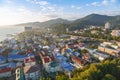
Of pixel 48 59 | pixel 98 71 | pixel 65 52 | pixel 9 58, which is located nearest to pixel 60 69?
pixel 48 59

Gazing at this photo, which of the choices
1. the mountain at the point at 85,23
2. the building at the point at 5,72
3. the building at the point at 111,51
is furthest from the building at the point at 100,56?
the mountain at the point at 85,23

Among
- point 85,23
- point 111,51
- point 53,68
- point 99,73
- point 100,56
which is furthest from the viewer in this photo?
point 85,23

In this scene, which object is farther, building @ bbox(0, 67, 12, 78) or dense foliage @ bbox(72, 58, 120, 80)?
building @ bbox(0, 67, 12, 78)

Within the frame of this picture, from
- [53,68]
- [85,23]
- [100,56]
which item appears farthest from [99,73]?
[85,23]

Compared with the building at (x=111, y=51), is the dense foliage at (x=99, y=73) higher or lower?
higher

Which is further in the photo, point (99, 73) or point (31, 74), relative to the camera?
point (31, 74)

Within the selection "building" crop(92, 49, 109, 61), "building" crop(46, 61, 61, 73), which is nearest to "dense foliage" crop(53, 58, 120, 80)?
"building" crop(46, 61, 61, 73)

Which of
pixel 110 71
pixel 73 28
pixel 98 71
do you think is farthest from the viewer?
pixel 73 28

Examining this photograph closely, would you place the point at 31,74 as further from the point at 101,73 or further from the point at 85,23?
the point at 85,23

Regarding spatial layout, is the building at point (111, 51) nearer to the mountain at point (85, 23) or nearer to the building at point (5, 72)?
the building at point (5, 72)

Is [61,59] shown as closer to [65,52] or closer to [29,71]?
[65,52]

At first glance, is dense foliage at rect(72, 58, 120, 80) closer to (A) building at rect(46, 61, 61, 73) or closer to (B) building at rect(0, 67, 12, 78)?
(A) building at rect(46, 61, 61, 73)
